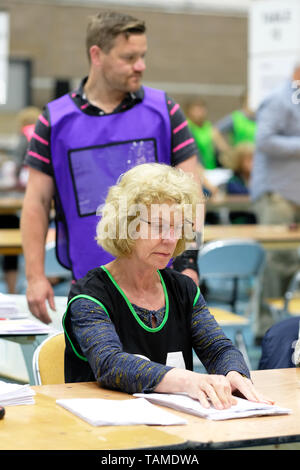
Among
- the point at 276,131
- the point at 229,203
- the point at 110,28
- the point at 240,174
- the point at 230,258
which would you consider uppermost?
the point at 110,28

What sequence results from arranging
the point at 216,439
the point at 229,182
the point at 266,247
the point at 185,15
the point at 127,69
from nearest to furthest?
the point at 216,439 < the point at 127,69 < the point at 266,247 < the point at 229,182 < the point at 185,15

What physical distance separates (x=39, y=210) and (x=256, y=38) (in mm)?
4390

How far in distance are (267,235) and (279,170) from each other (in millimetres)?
629

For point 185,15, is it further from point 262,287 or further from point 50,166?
point 50,166

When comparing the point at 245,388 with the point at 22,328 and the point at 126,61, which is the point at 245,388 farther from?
the point at 126,61

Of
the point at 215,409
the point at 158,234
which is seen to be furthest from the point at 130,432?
the point at 158,234

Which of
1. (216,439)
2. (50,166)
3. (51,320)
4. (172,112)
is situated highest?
(172,112)

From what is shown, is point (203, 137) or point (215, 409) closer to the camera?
point (215, 409)

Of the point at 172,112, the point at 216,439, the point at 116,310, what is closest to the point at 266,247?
the point at 172,112

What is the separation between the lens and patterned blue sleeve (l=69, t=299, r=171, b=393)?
5.91ft

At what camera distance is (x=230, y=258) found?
4598 mm

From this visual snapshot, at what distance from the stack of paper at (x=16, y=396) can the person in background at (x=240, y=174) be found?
20.9 feet

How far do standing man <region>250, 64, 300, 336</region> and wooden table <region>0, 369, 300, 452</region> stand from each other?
3967 mm

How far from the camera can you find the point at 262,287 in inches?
225
